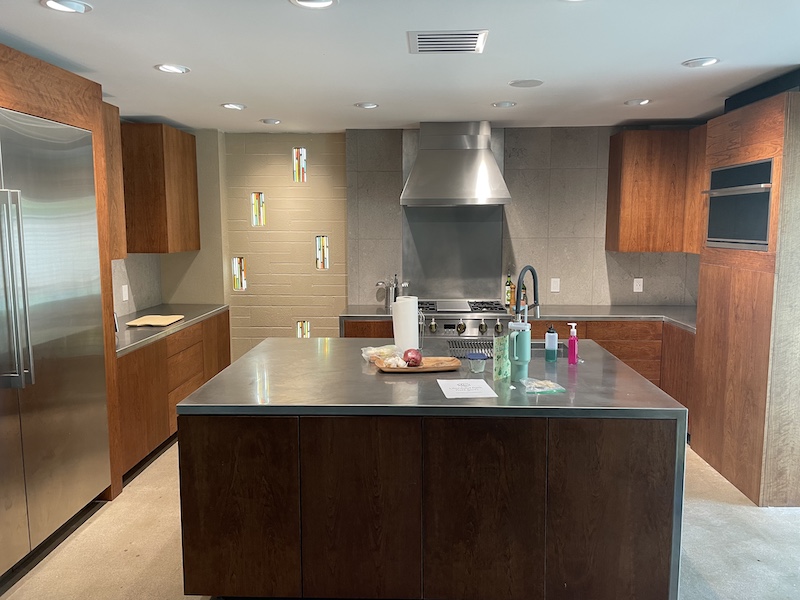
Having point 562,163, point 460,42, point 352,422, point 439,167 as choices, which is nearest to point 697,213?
point 562,163

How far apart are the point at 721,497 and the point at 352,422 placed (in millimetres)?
2491

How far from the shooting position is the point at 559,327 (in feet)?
16.3

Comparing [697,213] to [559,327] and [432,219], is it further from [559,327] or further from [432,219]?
[432,219]

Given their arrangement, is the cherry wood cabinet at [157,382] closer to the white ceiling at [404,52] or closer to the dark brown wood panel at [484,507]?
the white ceiling at [404,52]

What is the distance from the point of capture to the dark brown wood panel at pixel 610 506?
7.80ft

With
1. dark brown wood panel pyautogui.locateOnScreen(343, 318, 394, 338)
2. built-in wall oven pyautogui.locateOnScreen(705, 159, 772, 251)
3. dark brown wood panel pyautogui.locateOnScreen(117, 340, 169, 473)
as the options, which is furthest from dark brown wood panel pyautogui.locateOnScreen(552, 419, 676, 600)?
dark brown wood panel pyautogui.locateOnScreen(343, 318, 394, 338)

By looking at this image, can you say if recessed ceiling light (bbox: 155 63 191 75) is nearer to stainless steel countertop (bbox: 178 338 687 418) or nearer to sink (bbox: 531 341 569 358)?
stainless steel countertop (bbox: 178 338 687 418)

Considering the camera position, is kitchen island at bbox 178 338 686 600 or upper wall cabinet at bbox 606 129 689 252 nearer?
kitchen island at bbox 178 338 686 600

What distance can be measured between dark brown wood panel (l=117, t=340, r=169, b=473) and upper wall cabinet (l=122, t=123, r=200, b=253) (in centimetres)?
107

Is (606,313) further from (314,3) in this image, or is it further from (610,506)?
(314,3)

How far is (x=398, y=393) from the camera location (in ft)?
8.43

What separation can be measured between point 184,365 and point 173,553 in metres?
1.84

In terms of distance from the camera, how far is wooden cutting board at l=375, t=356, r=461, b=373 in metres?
2.88

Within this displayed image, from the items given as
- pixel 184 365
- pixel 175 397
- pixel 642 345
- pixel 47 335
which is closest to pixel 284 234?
pixel 184 365
